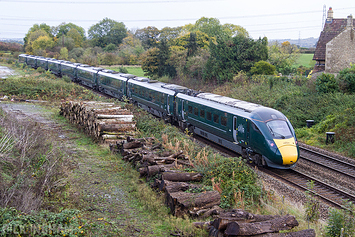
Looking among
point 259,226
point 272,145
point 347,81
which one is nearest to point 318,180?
point 272,145

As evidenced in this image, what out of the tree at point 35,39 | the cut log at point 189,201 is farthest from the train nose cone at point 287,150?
the tree at point 35,39

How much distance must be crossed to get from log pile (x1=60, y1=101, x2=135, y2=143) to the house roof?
21589 millimetres

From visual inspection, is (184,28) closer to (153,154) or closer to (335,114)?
(335,114)

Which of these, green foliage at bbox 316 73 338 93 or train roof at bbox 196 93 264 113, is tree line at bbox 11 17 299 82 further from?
train roof at bbox 196 93 264 113

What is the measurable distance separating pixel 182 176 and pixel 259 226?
12.2 ft

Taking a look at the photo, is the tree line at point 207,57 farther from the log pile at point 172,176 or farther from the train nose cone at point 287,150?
the log pile at point 172,176

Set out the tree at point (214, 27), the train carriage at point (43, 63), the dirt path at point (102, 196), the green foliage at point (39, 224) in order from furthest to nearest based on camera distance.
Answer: the tree at point (214, 27) < the train carriage at point (43, 63) < the dirt path at point (102, 196) < the green foliage at point (39, 224)

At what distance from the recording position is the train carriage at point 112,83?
29395 millimetres

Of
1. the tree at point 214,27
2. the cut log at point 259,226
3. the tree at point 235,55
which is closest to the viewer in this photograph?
the cut log at point 259,226

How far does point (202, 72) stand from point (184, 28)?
38705 mm

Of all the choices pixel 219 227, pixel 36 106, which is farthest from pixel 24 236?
pixel 36 106

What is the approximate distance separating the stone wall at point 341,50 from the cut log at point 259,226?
978 inches

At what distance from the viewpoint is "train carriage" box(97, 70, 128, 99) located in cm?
2940

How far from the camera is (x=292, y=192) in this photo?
11711 mm
